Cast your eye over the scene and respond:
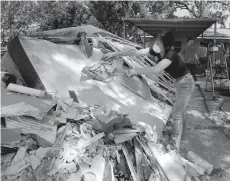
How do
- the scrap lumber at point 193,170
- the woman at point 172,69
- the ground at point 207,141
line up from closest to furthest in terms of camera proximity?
1. the scrap lumber at point 193,170
2. the woman at point 172,69
3. the ground at point 207,141

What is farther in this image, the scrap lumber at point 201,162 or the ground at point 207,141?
the ground at point 207,141

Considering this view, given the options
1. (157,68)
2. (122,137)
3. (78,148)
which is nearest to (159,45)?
(157,68)

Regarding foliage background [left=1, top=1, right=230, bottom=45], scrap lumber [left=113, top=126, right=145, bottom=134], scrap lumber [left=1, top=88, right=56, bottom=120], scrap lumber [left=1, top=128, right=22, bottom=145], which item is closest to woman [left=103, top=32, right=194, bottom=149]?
scrap lumber [left=113, top=126, right=145, bottom=134]

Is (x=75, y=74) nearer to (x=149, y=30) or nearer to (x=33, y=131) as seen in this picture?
(x=33, y=131)

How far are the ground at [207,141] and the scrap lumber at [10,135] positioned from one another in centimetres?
250

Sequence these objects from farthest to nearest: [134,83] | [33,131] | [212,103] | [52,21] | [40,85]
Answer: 1. [52,21]
2. [212,103]
3. [134,83]
4. [40,85]
5. [33,131]

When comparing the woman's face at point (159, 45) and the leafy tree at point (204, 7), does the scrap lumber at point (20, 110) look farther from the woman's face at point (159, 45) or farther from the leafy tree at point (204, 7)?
the leafy tree at point (204, 7)

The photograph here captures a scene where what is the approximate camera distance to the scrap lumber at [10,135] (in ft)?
8.01

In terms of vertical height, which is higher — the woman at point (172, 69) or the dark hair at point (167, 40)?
the dark hair at point (167, 40)

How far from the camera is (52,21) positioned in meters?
15.2

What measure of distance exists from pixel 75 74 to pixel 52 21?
Result: 1214cm

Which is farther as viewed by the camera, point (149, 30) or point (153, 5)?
point (153, 5)

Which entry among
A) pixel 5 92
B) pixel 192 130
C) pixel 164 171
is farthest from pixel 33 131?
pixel 192 130

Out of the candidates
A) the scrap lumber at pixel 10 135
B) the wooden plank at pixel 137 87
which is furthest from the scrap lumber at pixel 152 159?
Result: the wooden plank at pixel 137 87
